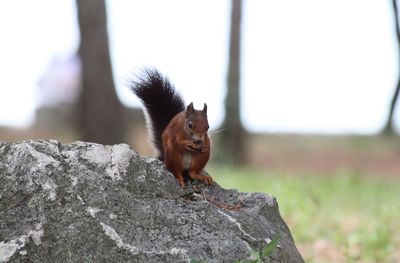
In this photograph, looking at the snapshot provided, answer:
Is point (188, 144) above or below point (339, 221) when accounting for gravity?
above

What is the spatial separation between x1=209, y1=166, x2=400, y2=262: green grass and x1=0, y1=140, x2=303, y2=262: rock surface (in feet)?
5.61

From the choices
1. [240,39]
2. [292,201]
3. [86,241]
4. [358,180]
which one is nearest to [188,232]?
[86,241]

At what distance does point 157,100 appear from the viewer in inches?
123

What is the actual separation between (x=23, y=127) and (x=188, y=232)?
1216 cm

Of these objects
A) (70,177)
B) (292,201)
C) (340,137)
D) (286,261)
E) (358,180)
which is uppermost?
(70,177)

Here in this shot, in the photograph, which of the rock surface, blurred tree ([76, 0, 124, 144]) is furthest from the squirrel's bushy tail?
blurred tree ([76, 0, 124, 144])

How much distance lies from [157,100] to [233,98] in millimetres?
8190

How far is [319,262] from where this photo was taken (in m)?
4.26

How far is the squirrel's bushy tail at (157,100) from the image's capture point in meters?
3.04

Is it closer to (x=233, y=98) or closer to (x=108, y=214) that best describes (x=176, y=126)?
(x=108, y=214)

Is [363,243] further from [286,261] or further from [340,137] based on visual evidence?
[340,137]

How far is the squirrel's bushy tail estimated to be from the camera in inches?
120

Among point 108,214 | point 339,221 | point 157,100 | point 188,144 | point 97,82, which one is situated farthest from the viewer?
point 97,82

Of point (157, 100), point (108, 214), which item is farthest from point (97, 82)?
point (108, 214)
